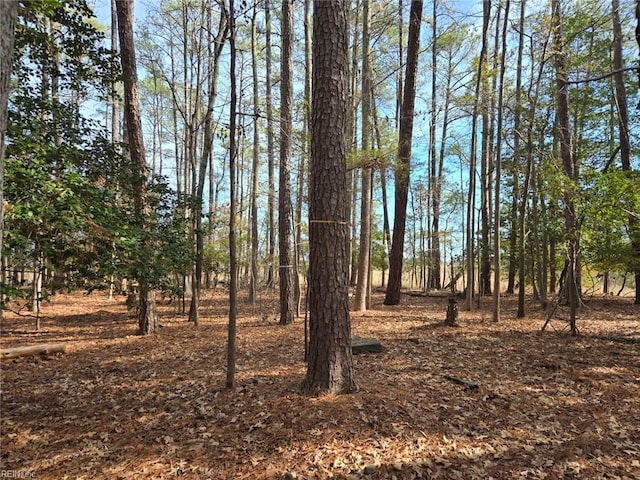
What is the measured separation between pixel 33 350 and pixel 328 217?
19.5 feet

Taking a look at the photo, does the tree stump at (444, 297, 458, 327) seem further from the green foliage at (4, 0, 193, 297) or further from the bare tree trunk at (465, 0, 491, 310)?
the green foliage at (4, 0, 193, 297)

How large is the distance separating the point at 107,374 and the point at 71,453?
2365mm

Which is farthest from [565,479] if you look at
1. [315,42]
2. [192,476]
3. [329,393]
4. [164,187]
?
[164,187]

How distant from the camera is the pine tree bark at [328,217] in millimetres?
3809

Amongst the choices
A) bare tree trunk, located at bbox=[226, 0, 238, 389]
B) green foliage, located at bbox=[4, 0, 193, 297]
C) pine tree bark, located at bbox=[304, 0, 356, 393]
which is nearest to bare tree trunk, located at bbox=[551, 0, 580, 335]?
pine tree bark, located at bbox=[304, 0, 356, 393]

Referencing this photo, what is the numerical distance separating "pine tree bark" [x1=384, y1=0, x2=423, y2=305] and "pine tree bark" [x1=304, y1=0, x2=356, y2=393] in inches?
186

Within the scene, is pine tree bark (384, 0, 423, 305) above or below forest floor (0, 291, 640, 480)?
above

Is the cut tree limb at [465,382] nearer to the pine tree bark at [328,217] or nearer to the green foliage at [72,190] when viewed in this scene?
the pine tree bark at [328,217]

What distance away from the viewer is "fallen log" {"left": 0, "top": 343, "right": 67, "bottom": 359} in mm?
5863

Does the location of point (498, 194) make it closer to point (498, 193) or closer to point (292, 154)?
point (498, 193)

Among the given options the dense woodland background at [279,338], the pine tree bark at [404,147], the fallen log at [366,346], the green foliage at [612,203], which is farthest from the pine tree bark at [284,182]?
the green foliage at [612,203]

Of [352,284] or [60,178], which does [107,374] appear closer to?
[60,178]

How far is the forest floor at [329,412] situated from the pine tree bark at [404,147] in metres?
4.63

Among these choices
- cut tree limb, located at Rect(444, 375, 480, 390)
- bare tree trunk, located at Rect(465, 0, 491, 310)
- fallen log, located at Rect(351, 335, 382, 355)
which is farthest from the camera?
bare tree trunk, located at Rect(465, 0, 491, 310)
